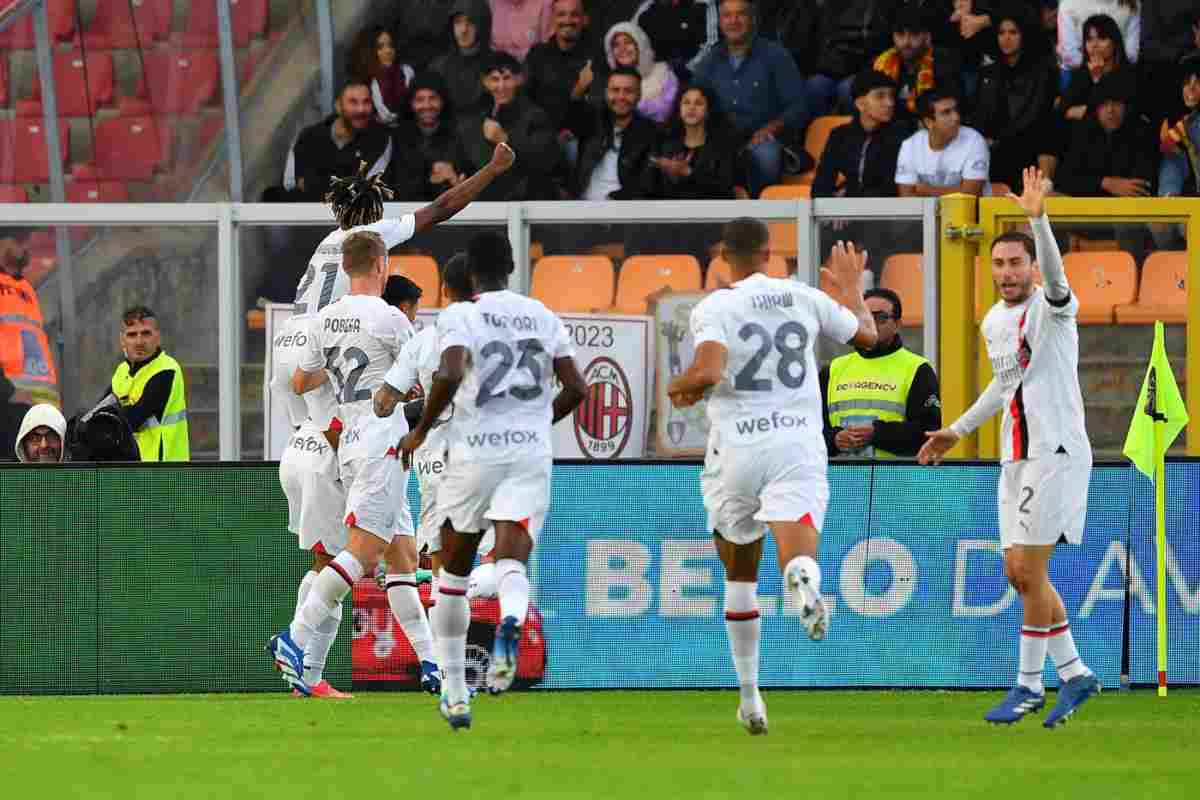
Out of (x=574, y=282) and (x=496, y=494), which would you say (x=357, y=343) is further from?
(x=574, y=282)

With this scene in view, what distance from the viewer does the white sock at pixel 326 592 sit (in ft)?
37.0

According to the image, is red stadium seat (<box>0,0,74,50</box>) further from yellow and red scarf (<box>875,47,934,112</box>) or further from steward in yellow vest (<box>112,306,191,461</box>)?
yellow and red scarf (<box>875,47,934,112</box>)

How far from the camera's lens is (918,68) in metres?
17.0

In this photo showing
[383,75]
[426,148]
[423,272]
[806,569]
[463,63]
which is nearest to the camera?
[806,569]

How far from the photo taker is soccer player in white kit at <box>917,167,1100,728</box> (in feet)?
33.1

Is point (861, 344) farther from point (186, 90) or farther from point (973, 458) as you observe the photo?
point (186, 90)

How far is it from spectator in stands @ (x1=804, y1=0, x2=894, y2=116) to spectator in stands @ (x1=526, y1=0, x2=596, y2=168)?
1.71 meters

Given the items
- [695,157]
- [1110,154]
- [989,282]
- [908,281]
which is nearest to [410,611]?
[908,281]

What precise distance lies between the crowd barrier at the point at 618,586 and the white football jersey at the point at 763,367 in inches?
136

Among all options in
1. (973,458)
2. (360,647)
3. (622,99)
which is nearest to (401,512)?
(360,647)

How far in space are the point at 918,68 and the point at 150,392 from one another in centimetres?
625

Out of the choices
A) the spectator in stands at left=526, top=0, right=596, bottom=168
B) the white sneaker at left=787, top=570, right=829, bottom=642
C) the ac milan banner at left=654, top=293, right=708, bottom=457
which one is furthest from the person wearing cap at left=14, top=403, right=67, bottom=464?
the white sneaker at left=787, top=570, right=829, bottom=642

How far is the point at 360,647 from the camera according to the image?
13086 millimetres

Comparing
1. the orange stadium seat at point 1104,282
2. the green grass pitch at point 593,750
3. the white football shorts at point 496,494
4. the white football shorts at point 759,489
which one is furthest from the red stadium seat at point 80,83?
the white football shorts at point 759,489
